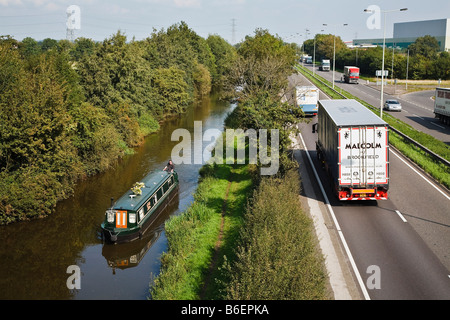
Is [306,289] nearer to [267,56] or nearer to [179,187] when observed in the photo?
[179,187]

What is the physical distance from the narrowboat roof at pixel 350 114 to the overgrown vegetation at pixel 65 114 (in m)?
17.7

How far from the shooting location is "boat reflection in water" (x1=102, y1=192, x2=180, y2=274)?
22.5 m

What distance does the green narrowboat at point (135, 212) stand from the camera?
938 inches

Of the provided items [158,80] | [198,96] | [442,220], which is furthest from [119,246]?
[198,96]

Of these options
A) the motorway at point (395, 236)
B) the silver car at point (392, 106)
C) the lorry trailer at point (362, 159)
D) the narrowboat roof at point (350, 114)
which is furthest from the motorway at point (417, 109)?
the lorry trailer at point (362, 159)

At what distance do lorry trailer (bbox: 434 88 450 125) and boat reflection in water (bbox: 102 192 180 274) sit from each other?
110ft

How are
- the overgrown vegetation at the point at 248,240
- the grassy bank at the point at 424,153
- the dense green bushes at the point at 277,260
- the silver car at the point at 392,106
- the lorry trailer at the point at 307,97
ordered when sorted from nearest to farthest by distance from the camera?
the dense green bushes at the point at 277,260 → the overgrown vegetation at the point at 248,240 → the grassy bank at the point at 424,153 → the lorry trailer at the point at 307,97 → the silver car at the point at 392,106

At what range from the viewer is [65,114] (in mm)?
28969

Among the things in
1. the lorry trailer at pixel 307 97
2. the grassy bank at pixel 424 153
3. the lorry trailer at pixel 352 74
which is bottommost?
the grassy bank at pixel 424 153

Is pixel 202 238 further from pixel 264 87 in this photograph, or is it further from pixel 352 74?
pixel 352 74

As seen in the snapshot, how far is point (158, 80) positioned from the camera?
201ft

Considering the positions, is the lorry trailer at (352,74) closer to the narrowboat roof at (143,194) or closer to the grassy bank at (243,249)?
the grassy bank at (243,249)

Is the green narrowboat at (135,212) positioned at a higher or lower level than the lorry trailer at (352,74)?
lower

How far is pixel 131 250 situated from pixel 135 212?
213 cm
